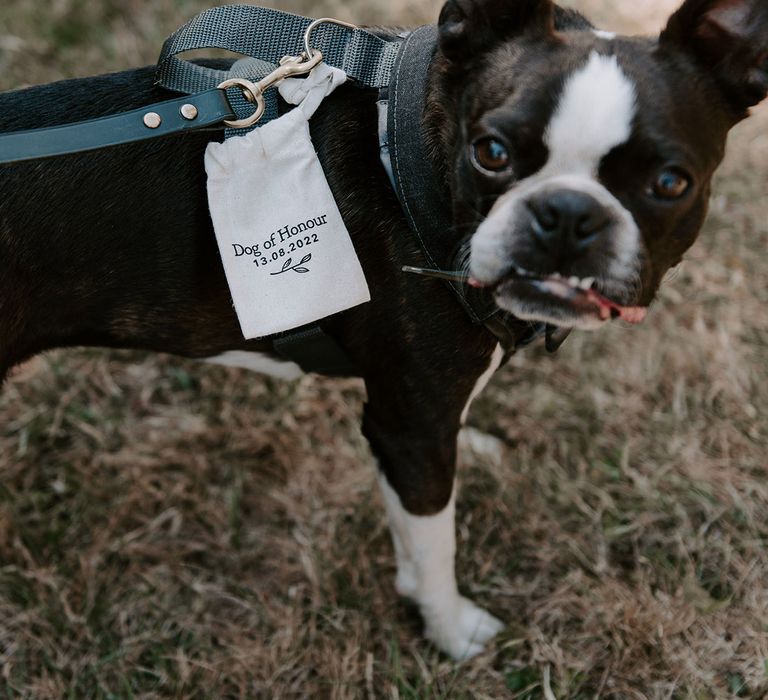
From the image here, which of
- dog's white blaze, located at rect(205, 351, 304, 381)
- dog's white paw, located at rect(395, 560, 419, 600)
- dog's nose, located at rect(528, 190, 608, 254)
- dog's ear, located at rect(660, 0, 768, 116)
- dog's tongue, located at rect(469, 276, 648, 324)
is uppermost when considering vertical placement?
dog's ear, located at rect(660, 0, 768, 116)

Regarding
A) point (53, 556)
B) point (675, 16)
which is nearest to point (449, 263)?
point (675, 16)

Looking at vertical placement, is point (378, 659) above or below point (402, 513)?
below

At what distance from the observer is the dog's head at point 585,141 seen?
6.67 ft

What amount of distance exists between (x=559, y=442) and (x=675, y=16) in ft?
6.39

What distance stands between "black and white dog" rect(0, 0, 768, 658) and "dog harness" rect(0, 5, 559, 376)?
0.18ft

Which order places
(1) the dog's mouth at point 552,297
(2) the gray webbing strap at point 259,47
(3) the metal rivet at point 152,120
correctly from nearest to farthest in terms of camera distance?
(1) the dog's mouth at point 552,297 < (3) the metal rivet at point 152,120 < (2) the gray webbing strap at point 259,47

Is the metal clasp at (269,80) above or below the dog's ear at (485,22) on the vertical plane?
below

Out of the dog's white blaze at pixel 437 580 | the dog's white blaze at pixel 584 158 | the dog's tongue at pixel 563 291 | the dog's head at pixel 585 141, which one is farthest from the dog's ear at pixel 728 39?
the dog's white blaze at pixel 437 580

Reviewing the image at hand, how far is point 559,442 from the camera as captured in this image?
369 centimetres

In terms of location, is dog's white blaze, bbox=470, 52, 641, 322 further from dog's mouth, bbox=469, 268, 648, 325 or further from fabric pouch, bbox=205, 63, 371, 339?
fabric pouch, bbox=205, 63, 371, 339

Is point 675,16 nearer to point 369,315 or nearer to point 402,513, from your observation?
point 369,315

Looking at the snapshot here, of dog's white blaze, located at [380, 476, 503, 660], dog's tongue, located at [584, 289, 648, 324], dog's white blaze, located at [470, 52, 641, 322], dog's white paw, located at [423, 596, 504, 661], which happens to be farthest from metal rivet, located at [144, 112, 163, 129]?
dog's white paw, located at [423, 596, 504, 661]

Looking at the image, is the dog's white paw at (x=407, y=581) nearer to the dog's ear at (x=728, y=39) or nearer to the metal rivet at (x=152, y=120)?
the metal rivet at (x=152, y=120)

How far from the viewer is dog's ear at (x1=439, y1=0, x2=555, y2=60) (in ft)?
7.23
